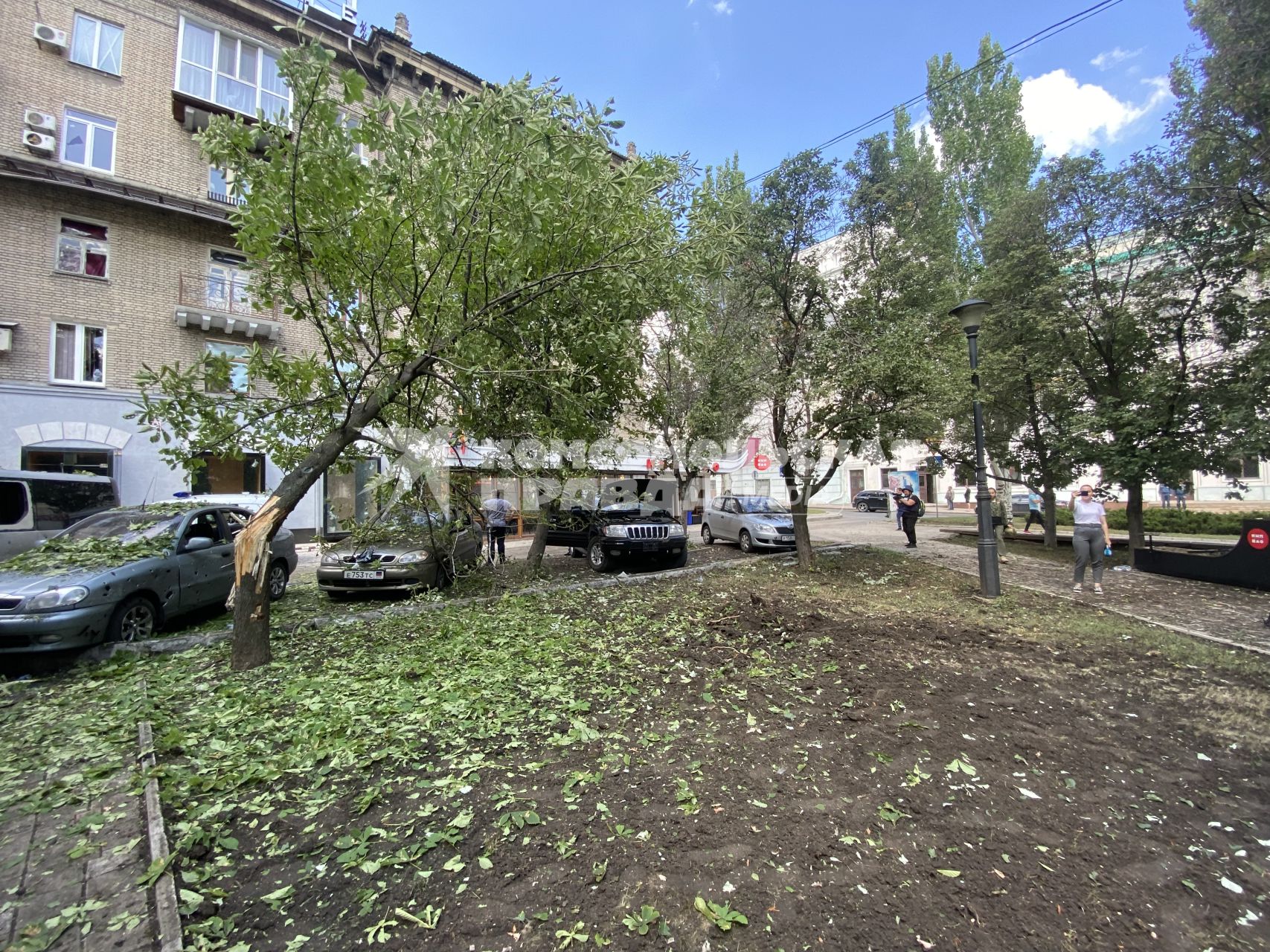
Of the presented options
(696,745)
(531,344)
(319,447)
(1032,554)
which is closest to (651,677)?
(696,745)

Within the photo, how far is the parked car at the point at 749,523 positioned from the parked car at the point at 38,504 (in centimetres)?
1325

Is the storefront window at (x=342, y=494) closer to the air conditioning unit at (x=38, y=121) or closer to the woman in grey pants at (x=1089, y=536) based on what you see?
the air conditioning unit at (x=38, y=121)

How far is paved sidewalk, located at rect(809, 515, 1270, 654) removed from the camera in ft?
21.2

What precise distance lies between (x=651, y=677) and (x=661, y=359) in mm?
10333

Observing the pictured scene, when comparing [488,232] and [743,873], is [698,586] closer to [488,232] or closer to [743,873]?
[488,232]

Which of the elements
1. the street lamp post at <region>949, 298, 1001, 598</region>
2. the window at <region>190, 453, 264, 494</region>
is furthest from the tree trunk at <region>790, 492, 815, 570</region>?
the window at <region>190, 453, 264, 494</region>

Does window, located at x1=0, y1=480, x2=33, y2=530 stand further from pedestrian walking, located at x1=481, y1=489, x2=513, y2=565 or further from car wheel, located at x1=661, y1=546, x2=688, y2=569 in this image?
car wheel, located at x1=661, y1=546, x2=688, y2=569

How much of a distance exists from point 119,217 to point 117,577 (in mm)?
15405

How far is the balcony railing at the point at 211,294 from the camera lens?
1565 centimetres

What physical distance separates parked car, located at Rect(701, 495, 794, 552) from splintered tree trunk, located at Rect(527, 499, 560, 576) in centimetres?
602

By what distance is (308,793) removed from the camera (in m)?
2.94

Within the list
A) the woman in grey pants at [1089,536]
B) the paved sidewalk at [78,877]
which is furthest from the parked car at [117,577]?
the woman in grey pants at [1089,536]

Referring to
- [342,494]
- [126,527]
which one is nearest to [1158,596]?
[126,527]

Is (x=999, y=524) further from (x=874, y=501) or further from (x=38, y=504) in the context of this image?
(x=874, y=501)
